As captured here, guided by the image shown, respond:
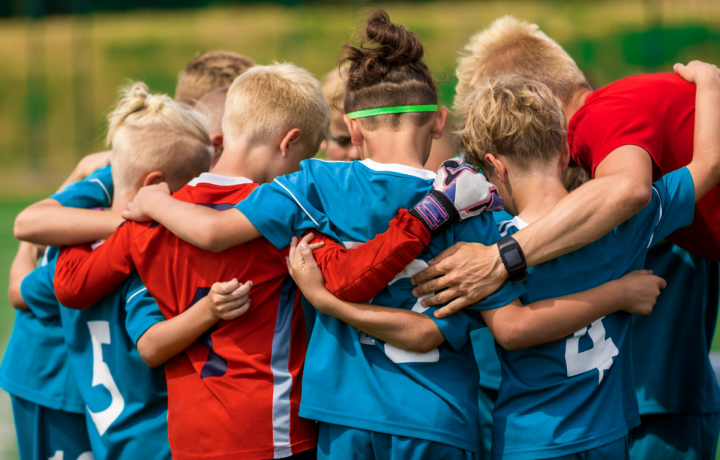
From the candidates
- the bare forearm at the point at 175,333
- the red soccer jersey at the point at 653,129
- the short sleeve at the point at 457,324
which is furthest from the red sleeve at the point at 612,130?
the bare forearm at the point at 175,333

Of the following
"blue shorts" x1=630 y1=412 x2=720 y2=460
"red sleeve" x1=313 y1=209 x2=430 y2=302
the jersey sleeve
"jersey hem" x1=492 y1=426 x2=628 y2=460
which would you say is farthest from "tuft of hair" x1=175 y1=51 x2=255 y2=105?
"blue shorts" x1=630 y1=412 x2=720 y2=460

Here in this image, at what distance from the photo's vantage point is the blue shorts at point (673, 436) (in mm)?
2416

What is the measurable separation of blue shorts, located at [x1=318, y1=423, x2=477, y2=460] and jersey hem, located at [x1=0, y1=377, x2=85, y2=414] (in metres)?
1.10

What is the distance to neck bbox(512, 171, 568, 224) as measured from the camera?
192 centimetres

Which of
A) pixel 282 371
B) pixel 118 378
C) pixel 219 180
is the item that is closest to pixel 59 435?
pixel 118 378

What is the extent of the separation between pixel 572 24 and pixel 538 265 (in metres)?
15.7

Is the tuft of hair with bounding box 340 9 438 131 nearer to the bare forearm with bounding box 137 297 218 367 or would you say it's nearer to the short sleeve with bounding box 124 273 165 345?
the bare forearm with bounding box 137 297 218 367

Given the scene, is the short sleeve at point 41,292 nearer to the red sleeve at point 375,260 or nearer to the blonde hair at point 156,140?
the blonde hair at point 156,140

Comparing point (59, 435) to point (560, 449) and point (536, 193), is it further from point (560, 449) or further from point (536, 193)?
point (536, 193)

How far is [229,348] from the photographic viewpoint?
6.58 ft

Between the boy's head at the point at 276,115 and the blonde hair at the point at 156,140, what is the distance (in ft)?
0.87

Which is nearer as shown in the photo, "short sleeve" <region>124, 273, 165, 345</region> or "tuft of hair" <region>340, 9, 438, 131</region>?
"tuft of hair" <region>340, 9, 438, 131</region>

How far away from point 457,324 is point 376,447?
0.43 meters

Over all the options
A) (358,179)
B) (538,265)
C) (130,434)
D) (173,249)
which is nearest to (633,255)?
(538,265)
